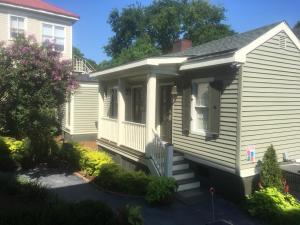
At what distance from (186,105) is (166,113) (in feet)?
5.70

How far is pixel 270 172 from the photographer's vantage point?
8312 millimetres

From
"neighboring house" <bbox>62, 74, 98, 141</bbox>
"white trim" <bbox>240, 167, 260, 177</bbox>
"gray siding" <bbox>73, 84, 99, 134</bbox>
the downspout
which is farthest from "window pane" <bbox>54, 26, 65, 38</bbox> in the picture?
"white trim" <bbox>240, 167, 260, 177</bbox>

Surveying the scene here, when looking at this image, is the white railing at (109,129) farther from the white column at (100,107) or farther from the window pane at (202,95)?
the window pane at (202,95)

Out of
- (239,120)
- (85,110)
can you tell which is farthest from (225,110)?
(85,110)

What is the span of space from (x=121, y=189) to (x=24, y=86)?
4198 mm

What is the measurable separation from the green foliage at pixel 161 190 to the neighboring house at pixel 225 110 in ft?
2.32

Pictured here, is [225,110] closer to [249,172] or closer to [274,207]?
[249,172]

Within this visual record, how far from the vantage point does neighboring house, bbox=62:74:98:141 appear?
1841 centimetres

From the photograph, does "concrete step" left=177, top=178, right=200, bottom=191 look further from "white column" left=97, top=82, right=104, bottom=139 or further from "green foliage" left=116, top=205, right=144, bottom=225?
"white column" left=97, top=82, right=104, bottom=139

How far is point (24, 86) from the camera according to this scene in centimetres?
917

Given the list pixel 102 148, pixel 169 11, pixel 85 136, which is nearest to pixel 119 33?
pixel 169 11

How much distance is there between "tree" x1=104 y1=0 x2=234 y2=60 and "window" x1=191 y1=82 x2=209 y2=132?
130ft

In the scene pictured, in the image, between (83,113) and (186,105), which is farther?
(83,113)

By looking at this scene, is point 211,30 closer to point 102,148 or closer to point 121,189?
point 102,148
